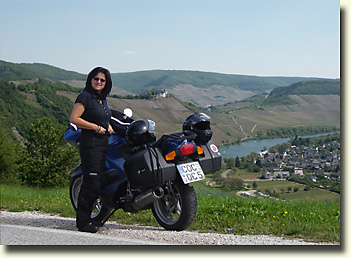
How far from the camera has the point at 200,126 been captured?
5.25 m

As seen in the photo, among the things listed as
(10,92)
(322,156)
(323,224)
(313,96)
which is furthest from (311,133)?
(323,224)

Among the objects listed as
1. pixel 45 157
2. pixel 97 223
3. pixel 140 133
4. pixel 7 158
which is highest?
pixel 140 133

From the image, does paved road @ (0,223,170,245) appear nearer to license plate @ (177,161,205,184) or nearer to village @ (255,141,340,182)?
license plate @ (177,161,205,184)

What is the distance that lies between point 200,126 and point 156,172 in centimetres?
97

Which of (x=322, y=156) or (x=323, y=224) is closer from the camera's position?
(x=323, y=224)

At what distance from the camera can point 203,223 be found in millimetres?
5672

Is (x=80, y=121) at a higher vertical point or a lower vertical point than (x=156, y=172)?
higher

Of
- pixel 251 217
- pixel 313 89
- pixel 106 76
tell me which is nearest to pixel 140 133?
pixel 106 76

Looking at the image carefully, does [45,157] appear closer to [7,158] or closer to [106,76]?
[7,158]

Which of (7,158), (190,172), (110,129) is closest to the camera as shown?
(190,172)

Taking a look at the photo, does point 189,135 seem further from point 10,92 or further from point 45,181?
point 10,92

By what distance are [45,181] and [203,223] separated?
22.9m

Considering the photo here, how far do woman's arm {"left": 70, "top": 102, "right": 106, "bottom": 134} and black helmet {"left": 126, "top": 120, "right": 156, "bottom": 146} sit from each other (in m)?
0.36

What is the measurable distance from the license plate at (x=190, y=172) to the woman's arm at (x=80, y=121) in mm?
1150
